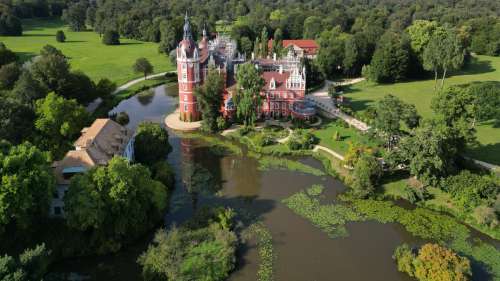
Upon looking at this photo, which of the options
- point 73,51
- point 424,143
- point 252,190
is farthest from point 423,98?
point 73,51

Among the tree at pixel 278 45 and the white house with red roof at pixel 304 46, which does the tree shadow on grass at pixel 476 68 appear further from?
the tree at pixel 278 45

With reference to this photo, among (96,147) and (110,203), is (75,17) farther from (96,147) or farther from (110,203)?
(110,203)

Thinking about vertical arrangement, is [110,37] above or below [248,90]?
above

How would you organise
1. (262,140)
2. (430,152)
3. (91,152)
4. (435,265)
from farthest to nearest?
1. (262,140)
2. (430,152)
3. (91,152)
4. (435,265)

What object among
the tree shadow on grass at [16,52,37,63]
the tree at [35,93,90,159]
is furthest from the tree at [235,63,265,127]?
the tree shadow on grass at [16,52,37,63]

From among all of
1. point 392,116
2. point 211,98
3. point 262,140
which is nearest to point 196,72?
point 211,98

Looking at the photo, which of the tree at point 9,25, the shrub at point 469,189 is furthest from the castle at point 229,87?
the tree at point 9,25
